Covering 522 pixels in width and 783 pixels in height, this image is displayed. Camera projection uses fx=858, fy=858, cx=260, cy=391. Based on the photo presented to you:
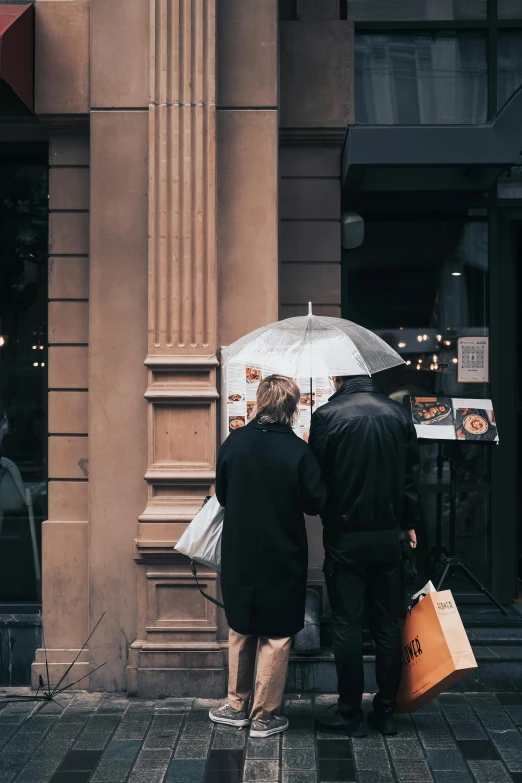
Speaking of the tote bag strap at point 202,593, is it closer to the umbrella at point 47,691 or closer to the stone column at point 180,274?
Answer: the stone column at point 180,274

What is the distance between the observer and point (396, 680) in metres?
5.12

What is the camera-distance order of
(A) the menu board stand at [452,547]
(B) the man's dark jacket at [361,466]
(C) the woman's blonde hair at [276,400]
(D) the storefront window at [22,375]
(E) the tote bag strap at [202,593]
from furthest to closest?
(D) the storefront window at [22,375] < (A) the menu board stand at [452,547] < (E) the tote bag strap at [202,593] < (C) the woman's blonde hair at [276,400] < (B) the man's dark jacket at [361,466]

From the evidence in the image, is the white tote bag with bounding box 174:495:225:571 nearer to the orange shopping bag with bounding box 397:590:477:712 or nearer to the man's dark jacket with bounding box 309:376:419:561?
the man's dark jacket with bounding box 309:376:419:561

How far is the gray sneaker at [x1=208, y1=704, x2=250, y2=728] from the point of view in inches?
207

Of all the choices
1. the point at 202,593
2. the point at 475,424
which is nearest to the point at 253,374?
the point at 202,593

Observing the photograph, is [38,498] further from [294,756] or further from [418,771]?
[418,771]

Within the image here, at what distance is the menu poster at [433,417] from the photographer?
6.49m

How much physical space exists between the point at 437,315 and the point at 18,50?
376 centimetres

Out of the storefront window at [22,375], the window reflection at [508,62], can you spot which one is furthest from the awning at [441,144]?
the storefront window at [22,375]

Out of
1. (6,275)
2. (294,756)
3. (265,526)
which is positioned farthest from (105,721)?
(6,275)

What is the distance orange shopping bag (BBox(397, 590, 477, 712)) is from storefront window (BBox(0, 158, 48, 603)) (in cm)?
305

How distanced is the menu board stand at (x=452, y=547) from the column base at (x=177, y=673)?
1701 mm

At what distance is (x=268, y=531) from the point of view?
5031mm

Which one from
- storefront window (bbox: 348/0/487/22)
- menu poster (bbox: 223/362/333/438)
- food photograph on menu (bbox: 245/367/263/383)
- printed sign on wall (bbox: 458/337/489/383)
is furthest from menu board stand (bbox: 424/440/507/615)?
storefront window (bbox: 348/0/487/22)
